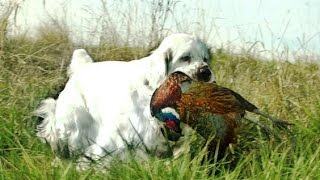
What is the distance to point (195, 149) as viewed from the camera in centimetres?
495

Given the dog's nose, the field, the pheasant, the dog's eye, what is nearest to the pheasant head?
the pheasant

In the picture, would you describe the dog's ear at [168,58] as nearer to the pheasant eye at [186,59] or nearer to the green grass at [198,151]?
the pheasant eye at [186,59]

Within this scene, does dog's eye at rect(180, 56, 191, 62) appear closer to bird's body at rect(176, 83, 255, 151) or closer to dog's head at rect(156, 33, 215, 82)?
dog's head at rect(156, 33, 215, 82)

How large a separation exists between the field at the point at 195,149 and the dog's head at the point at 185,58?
1.63ft

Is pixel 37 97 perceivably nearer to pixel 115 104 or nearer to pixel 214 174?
pixel 115 104

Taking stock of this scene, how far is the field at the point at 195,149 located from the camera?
4379mm

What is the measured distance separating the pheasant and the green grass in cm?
18

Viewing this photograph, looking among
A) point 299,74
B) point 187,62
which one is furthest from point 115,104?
point 299,74

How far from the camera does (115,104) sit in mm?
5562

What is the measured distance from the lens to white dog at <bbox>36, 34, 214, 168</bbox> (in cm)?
541

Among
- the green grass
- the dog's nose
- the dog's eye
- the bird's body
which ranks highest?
the dog's eye

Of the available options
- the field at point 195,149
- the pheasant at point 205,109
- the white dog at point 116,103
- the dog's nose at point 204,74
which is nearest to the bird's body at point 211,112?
the pheasant at point 205,109

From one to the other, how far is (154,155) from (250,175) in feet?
2.36

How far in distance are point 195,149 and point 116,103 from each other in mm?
854
